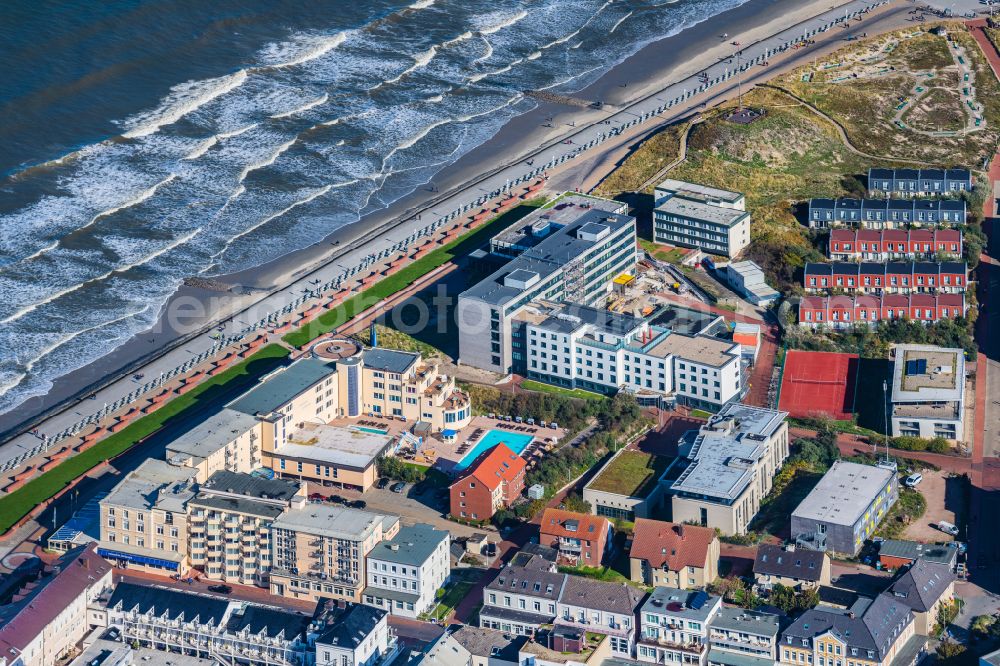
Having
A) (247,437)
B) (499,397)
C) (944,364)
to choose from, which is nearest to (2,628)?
(247,437)

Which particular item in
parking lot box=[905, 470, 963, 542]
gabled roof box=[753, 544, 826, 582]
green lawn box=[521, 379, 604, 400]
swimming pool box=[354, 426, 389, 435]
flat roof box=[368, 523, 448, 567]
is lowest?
parking lot box=[905, 470, 963, 542]

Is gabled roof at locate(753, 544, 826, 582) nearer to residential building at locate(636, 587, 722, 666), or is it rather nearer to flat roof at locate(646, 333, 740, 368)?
residential building at locate(636, 587, 722, 666)

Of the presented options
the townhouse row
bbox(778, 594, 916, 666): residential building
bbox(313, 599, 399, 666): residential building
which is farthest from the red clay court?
bbox(313, 599, 399, 666): residential building

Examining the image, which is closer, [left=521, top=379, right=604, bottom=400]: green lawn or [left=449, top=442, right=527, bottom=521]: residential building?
[left=449, top=442, right=527, bottom=521]: residential building

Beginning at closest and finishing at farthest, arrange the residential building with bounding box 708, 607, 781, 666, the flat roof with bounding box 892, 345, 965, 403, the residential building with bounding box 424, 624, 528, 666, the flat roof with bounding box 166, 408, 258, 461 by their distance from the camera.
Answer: the residential building with bounding box 424, 624, 528, 666 < the residential building with bounding box 708, 607, 781, 666 < the flat roof with bounding box 166, 408, 258, 461 < the flat roof with bounding box 892, 345, 965, 403

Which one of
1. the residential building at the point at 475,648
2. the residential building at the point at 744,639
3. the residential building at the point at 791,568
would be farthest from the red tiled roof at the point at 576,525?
the residential building at the point at 744,639

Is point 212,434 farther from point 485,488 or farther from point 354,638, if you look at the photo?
point 354,638
